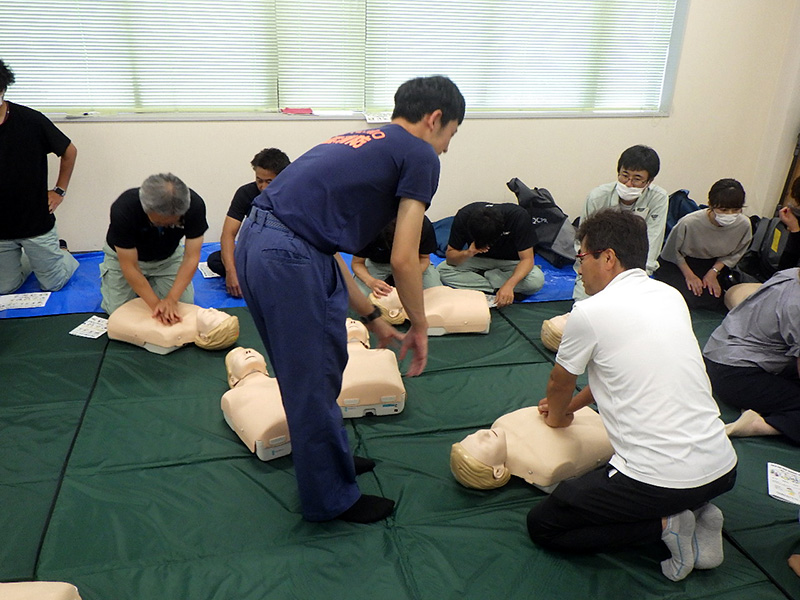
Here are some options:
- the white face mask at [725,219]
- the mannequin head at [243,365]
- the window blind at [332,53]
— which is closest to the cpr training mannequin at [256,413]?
the mannequin head at [243,365]

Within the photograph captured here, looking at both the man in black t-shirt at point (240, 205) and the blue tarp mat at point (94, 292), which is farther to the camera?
the blue tarp mat at point (94, 292)

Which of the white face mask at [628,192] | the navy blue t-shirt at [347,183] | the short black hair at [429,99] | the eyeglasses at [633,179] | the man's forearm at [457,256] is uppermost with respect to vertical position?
the short black hair at [429,99]

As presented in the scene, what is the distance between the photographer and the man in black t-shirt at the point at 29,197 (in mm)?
3316

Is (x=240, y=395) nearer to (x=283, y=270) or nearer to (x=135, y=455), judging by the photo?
(x=135, y=455)

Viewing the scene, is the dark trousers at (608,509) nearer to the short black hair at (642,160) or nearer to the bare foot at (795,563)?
the bare foot at (795,563)

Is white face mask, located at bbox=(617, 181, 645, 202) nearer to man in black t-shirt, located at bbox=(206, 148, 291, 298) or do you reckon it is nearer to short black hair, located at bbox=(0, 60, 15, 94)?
man in black t-shirt, located at bbox=(206, 148, 291, 298)

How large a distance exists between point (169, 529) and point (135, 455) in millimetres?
428

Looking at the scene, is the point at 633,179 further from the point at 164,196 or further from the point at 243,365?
the point at 164,196

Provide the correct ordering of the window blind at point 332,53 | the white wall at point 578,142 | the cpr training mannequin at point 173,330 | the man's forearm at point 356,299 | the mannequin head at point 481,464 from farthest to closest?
the white wall at point 578,142 < the window blind at point 332,53 < the cpr training mannequin at point 173,330 < the mannequin head at point 481,464 < the man's forearm at point 356,299

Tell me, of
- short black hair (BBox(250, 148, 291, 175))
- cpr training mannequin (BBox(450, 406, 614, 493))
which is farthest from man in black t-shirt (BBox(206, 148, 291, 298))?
cpr training mannequin (BBox(450, 406, 614, 493))

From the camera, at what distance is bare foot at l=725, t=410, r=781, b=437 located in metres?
2.38

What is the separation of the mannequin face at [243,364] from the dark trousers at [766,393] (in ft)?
6.42

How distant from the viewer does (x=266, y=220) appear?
64.3 inches

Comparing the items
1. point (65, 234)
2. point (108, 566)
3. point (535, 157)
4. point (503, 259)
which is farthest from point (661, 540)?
point (65, 234)
